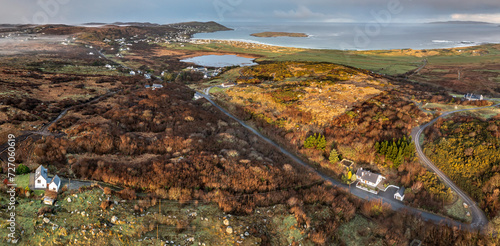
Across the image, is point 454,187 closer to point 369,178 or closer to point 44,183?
point 369,178

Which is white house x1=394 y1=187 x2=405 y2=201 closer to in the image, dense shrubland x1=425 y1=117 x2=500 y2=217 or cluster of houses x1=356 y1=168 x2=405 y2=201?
cluster of houses x1=356 y1=168 x2=405 y2=201

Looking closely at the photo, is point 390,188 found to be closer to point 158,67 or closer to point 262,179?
point 262,179

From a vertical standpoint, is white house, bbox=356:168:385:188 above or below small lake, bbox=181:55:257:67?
below

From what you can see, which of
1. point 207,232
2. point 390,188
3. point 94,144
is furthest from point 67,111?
point 390,188

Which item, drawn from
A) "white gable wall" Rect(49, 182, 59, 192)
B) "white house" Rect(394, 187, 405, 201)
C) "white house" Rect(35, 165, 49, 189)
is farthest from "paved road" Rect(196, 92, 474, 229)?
"white house" Rect(35, 165, 49, 189)

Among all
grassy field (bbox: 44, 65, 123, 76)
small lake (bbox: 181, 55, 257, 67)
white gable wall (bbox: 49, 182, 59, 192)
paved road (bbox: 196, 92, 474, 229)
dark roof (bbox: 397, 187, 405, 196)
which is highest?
small lake (bbox: 181, 55, 257, 67)

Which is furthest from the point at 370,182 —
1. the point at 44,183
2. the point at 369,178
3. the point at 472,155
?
the point at 44,183

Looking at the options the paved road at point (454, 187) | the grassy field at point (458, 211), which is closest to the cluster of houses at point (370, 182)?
the grassy field at point (458, 211)
